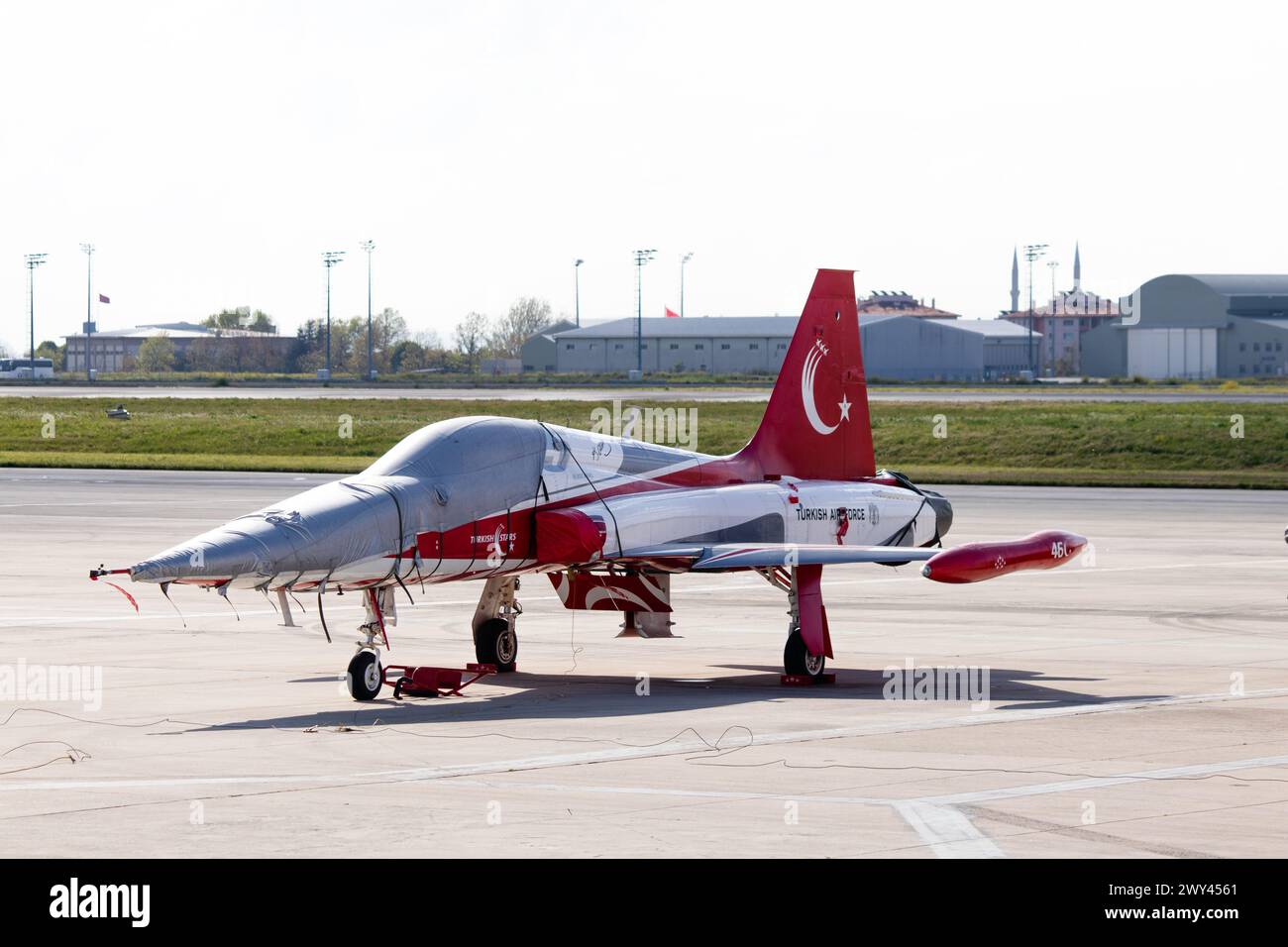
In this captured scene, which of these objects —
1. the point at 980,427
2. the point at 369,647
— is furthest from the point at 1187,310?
the point at 369,647

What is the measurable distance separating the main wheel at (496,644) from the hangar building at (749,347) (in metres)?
152

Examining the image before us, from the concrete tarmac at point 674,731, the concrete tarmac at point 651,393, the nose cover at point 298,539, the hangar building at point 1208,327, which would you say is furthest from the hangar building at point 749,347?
the nose cover at point 298,539

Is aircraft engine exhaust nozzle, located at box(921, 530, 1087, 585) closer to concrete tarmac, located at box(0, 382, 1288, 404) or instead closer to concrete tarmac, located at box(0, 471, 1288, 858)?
concrete tarmac, located at box(0, 471, 1288, 858)

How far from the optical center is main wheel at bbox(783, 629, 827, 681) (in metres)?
20.7

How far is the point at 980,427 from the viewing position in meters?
75.7

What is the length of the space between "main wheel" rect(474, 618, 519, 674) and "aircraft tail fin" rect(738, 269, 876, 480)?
13.9 ft

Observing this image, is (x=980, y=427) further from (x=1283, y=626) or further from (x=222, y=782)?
(x=222, y=782)

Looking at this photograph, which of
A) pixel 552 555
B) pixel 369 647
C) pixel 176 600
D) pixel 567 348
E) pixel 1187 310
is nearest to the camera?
pixel 369 647

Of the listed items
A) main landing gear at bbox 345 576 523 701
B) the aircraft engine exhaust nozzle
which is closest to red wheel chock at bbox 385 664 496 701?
main landing gear at bbox 345 576 523 701

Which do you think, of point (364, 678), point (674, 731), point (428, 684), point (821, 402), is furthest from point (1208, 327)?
point (674, 731)

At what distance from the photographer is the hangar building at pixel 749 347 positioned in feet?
579

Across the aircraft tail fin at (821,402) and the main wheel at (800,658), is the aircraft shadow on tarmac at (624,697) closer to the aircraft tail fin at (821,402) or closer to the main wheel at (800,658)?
the main wheel at (800,658)

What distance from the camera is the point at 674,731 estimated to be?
1681 centimetres
